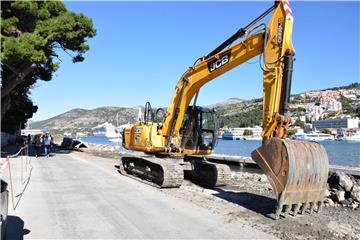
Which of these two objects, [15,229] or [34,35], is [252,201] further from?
[34,35]

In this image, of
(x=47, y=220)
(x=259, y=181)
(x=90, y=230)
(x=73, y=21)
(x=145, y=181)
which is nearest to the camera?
(x=90, y=230)

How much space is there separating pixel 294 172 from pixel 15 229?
561cm

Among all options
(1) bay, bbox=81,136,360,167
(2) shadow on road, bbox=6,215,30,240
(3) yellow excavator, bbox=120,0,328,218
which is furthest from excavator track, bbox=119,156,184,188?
(2) shadow on road, bbox=6,215,30,240

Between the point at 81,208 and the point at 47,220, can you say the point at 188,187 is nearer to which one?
the point at 81,208

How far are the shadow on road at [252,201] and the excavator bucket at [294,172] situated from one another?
69 centimetres

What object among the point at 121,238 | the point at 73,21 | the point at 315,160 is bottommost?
the point at 121,238

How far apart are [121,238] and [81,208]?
8.92 feet

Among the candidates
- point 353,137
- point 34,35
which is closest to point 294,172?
point 34,35

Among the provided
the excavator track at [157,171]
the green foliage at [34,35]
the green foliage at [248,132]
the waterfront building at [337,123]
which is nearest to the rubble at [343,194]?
the excavator track at [157,171]

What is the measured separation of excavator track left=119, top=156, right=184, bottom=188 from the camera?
13.5m

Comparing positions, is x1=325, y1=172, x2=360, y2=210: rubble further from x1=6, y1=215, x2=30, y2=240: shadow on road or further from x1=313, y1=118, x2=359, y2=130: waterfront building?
x1=313, y1=118, x2=359, y2=130: waterfront building

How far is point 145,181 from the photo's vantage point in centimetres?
1476

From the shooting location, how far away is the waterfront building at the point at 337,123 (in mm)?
107912

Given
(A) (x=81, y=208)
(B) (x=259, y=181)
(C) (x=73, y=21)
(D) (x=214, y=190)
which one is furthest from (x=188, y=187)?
(C) (x=73, y=21)
